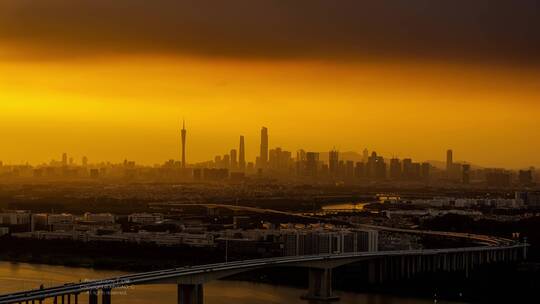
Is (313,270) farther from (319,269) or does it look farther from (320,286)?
(320,286)

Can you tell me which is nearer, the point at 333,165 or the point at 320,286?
the point at 320,286

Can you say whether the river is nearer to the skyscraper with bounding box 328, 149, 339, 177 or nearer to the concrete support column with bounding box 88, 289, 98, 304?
the concrete support column with bounding box 88, 289, 98, 304

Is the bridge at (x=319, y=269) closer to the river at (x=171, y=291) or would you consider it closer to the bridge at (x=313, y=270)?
the bridge at (x=313, y=270)

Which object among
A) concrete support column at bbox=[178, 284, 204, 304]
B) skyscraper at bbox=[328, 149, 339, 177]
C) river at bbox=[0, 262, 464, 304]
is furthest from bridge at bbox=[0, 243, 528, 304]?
skyscraper at bbox=[328, 149, 339, 177]

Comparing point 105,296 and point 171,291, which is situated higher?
point 105,296

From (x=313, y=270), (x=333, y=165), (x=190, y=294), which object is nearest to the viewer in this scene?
(x=190, y=294)

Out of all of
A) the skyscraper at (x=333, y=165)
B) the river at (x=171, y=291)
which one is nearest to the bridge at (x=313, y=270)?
the river at (x=171, y=291)

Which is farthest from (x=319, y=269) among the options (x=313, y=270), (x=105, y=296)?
(x=105, y=296)

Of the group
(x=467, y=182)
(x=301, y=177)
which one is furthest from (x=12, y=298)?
(x=301, y=177)
